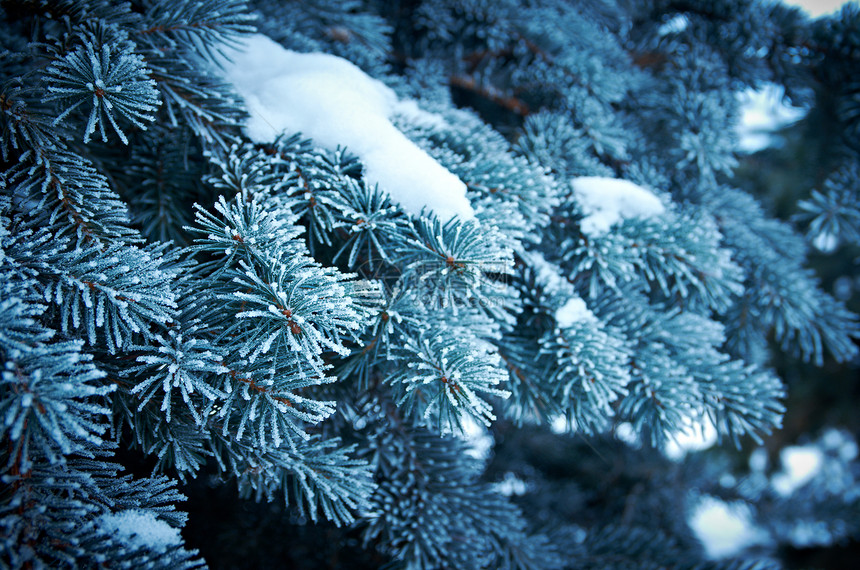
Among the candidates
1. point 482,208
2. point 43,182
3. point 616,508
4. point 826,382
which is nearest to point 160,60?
point 43,182

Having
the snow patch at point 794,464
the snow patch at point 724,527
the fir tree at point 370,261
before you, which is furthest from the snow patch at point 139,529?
the snow patch at point 794,464

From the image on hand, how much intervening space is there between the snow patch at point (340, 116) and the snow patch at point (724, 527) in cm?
120

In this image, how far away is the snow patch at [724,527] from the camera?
1403 millimetres

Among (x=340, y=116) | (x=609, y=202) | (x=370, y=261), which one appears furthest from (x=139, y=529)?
(x=609, y=202)

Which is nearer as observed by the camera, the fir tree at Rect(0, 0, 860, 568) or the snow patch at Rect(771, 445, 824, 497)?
the fir tree at Rect(0, 0, 860, 568)

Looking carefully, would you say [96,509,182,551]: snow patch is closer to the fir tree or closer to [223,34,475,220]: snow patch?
the fir tree

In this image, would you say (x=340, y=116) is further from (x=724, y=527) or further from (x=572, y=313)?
(x=724, y=527)

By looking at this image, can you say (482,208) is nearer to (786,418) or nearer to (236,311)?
(236,311)

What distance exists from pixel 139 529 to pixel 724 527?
3293 millimetres

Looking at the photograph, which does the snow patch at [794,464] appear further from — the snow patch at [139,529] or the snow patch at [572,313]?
the snow patch at [139,529]

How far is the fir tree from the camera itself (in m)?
0.50

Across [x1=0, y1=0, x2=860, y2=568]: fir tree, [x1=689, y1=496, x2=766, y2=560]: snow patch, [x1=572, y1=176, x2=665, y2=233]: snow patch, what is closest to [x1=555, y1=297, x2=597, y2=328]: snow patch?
[x1=0, y1=0, x2=860, y2=568]: fir tree

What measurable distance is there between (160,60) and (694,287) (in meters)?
0.94

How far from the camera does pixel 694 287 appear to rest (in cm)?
84
